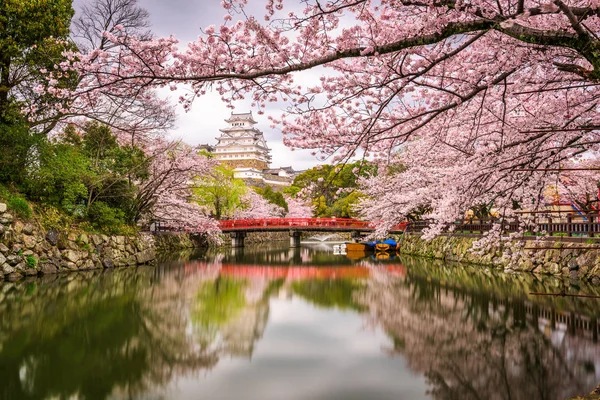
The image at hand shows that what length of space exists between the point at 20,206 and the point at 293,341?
327 inches

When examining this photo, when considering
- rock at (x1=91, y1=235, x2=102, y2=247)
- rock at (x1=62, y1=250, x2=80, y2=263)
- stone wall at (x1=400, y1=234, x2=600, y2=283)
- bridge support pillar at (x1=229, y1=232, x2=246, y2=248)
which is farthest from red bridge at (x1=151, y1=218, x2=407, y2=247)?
rock at (x1=62, y1=250, x2=80, y2=263)

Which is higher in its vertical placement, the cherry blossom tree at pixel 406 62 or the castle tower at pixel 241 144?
the castle tower at pixel 241 144

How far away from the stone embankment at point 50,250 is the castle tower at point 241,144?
46.2 meters

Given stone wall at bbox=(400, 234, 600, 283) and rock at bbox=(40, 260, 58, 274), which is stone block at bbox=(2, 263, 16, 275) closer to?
rock at bbox=(40, 260, 58, 274)

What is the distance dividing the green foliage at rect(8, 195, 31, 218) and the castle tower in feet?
161

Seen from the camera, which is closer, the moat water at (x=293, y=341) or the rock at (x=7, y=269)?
the moat water at (x=293, y=341)

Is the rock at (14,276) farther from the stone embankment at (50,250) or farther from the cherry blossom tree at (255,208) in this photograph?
the cherry blossom tree at (255,208)

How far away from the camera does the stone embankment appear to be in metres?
10.1

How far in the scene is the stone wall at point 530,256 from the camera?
1013 centimetres

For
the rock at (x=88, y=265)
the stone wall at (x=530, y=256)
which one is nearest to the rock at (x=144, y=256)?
the rock at (x=88, y=265)

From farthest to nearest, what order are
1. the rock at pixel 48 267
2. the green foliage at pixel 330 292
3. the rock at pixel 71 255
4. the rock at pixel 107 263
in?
the rock at pixel 107 263 < the rock at pixel 71 255 < the rock at pixel 48 267 < the green foliage at pixel 330 292

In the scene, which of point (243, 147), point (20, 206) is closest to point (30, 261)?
point (20, 206)

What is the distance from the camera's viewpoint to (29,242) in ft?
34.8

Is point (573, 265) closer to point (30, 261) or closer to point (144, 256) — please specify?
point (30, 261)
